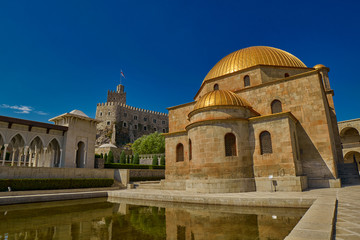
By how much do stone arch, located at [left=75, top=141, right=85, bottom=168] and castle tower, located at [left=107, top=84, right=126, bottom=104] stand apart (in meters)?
50.2

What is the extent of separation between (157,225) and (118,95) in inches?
2846

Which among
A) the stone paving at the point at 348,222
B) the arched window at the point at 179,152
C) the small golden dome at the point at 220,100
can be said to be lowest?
the stone paving at the point at 348,222

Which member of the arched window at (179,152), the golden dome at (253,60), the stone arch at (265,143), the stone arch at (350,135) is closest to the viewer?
the stone arch at (265,143)

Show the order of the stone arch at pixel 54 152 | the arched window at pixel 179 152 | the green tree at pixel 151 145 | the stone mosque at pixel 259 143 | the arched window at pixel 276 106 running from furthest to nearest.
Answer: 1. the green tree at pixel 151 145
2. the stone arch at pixel 54 152
3. the arched window at pixel 179 152
4. the arched window at pixel 276 106
5. the stone mosque at pixel 259 143

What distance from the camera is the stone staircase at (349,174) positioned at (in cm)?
1670

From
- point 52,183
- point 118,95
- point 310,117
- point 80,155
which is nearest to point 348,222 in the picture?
point 310,117

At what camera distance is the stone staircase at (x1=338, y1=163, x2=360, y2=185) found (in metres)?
16.7

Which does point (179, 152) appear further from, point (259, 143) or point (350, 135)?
Answer: point (350, 135)

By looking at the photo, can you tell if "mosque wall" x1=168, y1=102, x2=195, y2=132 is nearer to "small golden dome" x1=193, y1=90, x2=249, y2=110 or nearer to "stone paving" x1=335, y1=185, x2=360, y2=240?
"small golden dome" x1=193, y1=90, x2=249, y2=110

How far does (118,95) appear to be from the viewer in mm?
74938

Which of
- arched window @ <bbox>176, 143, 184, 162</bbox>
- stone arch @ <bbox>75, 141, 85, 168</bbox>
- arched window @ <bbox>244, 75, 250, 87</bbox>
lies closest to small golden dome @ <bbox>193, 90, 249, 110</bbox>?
arched window @ <bbox>176, 143, 184, 162</bbox>

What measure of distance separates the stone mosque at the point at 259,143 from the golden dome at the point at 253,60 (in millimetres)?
2316

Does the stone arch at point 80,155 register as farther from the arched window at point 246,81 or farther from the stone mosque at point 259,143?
the arched window at point 246,81

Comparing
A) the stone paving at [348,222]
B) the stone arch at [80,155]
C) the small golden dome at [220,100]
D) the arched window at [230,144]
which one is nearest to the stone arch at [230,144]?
the arched window at [230,144]
